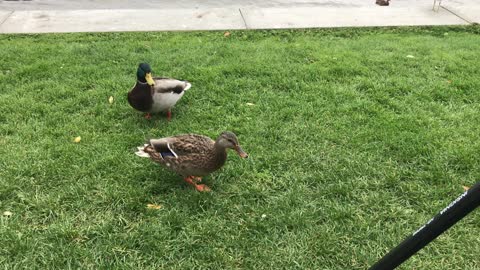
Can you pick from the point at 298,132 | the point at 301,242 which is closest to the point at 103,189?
the point at 301,242

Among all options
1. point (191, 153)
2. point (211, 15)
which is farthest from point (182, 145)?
point (211, 15)

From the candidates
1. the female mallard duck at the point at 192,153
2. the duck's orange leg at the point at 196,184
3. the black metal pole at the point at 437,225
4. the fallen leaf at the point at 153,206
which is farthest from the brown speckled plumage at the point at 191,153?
the black metal pole at the point at 437,225

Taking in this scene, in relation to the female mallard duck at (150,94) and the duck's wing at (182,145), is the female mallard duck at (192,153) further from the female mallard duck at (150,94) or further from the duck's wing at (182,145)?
the female mallard duck at (150,94)

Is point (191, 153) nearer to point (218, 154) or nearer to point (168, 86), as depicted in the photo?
point (218, 154)

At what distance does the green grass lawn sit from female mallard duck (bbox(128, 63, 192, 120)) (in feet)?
0.60

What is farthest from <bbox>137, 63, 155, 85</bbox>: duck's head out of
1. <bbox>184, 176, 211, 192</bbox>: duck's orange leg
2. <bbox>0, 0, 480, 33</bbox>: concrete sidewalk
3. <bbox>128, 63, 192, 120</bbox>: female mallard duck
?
<bbox>0, 0, 480, 33</bbox>: concrete sidewalk

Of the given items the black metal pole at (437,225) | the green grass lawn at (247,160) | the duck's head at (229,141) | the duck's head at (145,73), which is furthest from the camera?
the duck's head at (145,73)

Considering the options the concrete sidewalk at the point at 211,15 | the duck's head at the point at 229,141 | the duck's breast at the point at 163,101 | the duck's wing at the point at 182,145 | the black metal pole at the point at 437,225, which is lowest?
the concrete sidewalk at the point at 211,15

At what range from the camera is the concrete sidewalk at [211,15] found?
22.2 feet

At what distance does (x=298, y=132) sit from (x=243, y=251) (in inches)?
58.5

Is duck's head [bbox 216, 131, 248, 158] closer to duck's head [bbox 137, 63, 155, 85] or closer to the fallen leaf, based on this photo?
the fallen leaf

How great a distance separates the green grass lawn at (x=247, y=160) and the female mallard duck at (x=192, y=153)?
0.18 meters

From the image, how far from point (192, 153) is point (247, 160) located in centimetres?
58

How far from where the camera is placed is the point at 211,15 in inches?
288
